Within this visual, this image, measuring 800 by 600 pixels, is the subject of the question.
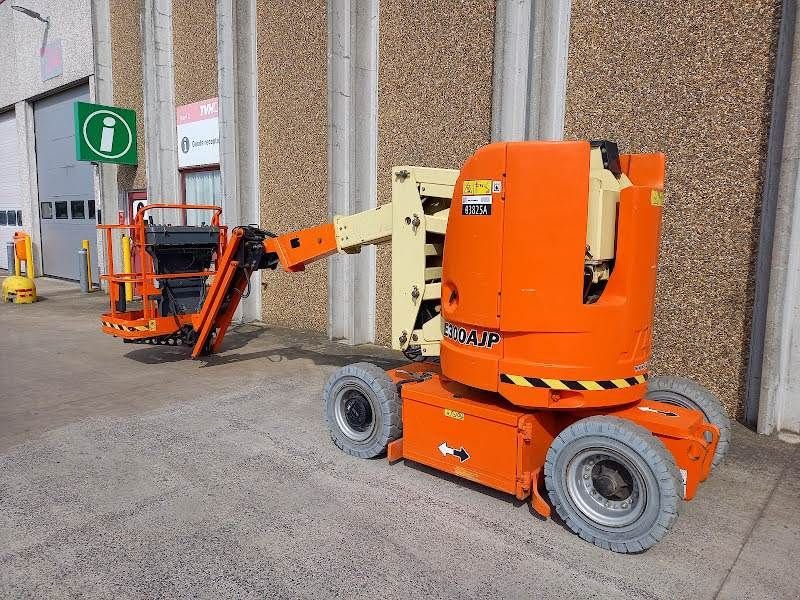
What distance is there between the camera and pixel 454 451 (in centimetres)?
426

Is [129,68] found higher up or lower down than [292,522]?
higher up

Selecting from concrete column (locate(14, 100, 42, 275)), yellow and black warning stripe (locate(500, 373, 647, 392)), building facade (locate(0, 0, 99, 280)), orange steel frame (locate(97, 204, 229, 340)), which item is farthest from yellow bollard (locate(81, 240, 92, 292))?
yellow and black warning stripe (locate(500, 373, 647, 392))

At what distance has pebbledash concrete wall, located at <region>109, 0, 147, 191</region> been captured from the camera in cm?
1450

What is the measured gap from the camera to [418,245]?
4.70m

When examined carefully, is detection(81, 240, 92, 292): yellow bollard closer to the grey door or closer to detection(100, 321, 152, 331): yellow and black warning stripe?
the grey door

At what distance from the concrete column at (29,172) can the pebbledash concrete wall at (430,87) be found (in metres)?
16.2

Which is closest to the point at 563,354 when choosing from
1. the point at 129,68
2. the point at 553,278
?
the point at 553,278

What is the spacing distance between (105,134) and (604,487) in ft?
47.3

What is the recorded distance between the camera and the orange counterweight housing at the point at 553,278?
3631 millimetres

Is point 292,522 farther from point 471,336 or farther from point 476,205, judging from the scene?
point 476,205

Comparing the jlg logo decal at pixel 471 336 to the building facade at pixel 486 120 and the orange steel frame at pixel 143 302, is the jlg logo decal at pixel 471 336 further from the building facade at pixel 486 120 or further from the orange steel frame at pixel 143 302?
the orange steel frame at pixel 143 302

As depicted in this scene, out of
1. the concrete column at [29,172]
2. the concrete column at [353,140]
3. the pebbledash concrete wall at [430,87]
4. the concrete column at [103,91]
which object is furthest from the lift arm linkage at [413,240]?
the concrete column at [29,172]

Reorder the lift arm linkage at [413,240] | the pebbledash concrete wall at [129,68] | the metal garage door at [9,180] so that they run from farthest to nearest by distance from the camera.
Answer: the metal garage door at [9,180], the pebbledash concrete wall at [129,68], the lift arm linkage at [413,240]

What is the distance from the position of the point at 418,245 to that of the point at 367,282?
191 inches
